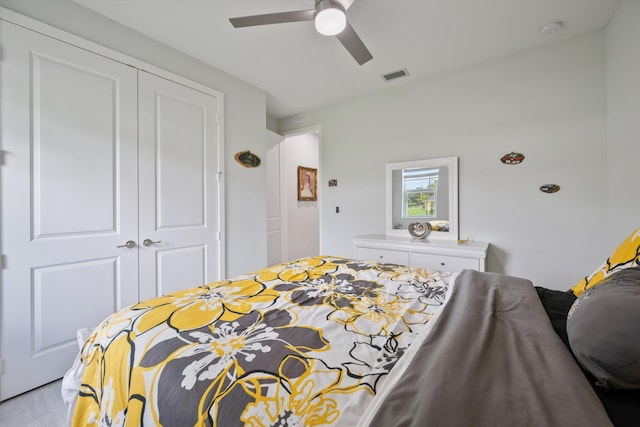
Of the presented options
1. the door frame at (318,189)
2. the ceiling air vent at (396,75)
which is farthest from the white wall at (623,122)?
the door frame at (318,189)

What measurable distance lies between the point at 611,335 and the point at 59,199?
2.77m

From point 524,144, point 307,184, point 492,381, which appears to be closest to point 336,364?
point 492,381

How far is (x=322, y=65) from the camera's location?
2680 mm

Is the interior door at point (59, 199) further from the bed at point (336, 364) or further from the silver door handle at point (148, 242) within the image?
the bed at point (336, 364)

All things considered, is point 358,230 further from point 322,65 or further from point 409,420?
point 409,420

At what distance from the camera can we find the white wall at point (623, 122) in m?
1.69

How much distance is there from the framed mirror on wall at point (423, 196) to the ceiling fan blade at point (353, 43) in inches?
57.2

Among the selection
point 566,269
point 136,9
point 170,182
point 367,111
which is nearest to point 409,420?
point 170,182

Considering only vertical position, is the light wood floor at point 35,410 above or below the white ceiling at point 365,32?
below

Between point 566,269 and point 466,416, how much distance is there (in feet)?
8.58

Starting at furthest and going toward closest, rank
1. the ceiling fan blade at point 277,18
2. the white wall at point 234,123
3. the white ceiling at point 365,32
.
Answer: the white wall at point 234,123 → the white ceiling at point 365,32 → the ceiling fan blade at point 277,18

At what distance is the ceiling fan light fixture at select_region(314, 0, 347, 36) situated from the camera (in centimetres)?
153

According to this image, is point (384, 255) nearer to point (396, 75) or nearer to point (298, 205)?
point (396, 75)

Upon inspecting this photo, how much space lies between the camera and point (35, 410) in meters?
1.54
